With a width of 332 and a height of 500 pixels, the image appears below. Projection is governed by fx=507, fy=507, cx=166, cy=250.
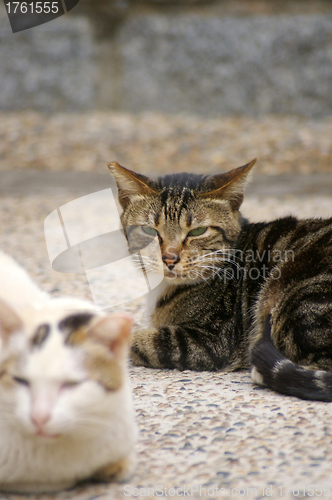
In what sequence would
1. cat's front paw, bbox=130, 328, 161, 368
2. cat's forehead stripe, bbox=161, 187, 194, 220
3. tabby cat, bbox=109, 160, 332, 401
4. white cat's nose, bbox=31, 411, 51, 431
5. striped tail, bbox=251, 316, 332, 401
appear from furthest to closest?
cat's forehead stripe, bbox=161, 187, 194, 220
cat's front paw, bbox=130, 328, 161, 368
tabby cat, bbox=109, 160, 332, 401
striped tail, bbox=251, 316, 332, 401
white cat's nose, bbox=31, 411, 51, 431

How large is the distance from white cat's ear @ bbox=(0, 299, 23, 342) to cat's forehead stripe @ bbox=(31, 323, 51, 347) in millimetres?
49

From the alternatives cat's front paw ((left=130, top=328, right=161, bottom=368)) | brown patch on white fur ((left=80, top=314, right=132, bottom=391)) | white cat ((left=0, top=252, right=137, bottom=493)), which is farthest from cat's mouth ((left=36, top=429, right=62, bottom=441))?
cat's front paw ((left=130, top=328, right=161, bottom=368))

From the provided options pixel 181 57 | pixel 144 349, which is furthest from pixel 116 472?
pixel 181 57

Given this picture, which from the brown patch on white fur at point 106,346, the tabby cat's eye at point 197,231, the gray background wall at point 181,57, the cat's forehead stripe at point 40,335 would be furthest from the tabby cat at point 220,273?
the gray background wall at point 181,57

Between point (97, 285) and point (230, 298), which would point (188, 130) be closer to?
point (97, 285)

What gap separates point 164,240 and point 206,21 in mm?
4971

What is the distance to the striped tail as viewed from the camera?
5.70ft

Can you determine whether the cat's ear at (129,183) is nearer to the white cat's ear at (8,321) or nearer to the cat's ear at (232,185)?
the cat's ear at (232,185)

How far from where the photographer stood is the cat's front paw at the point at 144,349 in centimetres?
214

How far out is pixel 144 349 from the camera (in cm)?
215

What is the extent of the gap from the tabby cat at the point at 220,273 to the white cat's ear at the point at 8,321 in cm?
104

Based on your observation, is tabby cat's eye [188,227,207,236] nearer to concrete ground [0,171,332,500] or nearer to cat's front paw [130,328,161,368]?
cat's front paw [130,328,161,368]

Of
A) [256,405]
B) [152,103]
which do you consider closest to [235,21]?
[152,103]

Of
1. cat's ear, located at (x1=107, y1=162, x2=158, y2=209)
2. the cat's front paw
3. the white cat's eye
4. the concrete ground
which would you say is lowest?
the concrete ground
